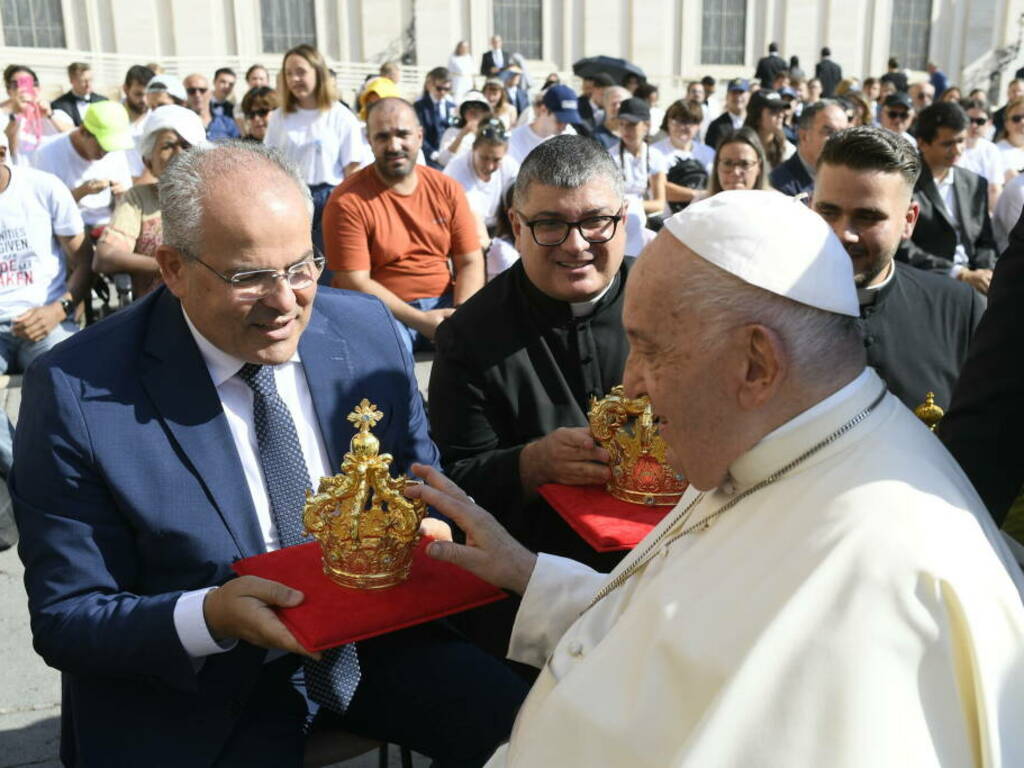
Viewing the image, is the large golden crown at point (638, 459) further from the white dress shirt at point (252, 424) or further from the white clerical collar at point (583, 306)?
the white dress shirt at point (252, 424)

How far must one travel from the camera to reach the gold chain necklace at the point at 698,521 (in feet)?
5.41

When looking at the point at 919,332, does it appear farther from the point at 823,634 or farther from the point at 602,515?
the point at 823,634

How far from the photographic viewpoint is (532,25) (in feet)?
98.0

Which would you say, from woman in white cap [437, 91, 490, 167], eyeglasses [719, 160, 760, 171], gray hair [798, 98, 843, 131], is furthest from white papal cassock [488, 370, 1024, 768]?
woman in white cap [437, 91, 490, 167]

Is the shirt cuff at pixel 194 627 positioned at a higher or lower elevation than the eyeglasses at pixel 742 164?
lower

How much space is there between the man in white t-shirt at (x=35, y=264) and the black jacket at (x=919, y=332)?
386 centimetres

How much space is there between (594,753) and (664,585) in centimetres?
30

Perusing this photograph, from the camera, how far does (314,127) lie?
7391 millimetres

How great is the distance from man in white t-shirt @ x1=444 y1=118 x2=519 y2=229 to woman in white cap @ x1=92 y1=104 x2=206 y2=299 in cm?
234

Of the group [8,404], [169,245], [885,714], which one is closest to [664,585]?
[885,714]

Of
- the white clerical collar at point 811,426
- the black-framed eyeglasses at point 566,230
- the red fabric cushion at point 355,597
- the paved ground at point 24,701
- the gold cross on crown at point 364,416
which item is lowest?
the paved ground at point 24,701

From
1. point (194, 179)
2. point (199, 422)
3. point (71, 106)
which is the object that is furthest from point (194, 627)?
point (71, 106)

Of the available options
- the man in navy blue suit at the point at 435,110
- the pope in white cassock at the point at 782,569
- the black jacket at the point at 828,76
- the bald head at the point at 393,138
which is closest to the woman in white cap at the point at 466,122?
the man in navy blue suit at the point at 435,110

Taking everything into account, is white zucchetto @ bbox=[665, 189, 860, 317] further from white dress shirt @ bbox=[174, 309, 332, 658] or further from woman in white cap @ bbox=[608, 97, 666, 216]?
woman in white cap @ bbox=[608, 97, 666, 216]
